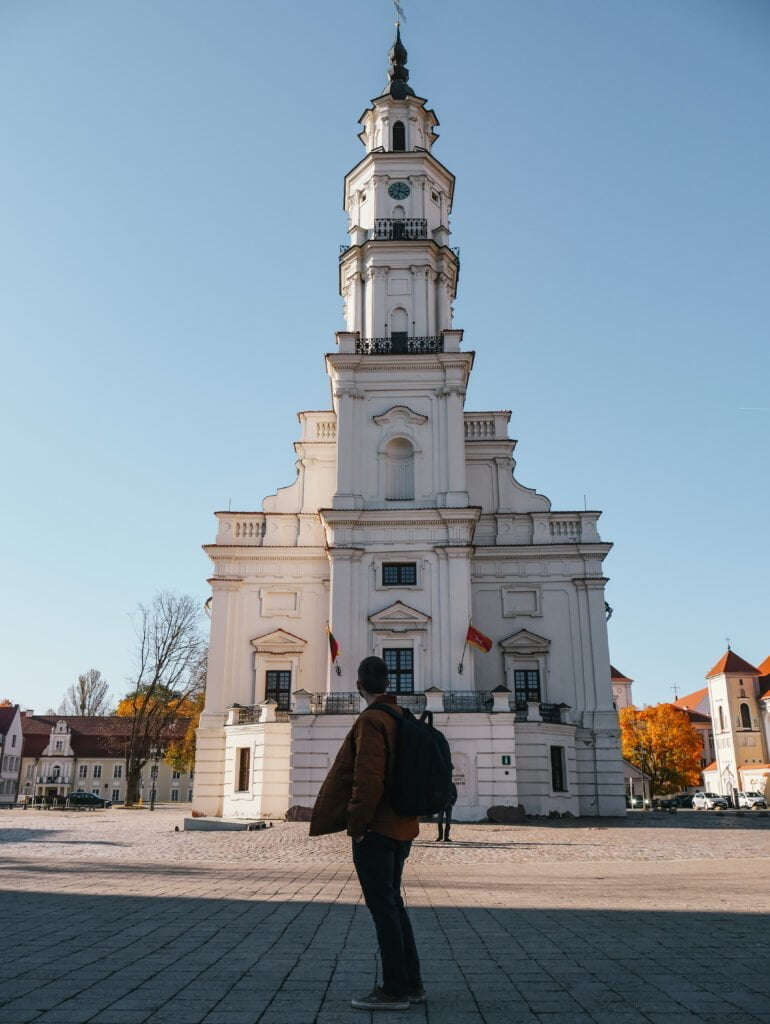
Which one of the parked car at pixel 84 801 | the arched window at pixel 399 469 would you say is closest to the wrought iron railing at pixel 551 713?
the arched window at pixel 399 469

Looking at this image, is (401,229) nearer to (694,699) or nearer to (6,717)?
(6,717)

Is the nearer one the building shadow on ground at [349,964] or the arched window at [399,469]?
the building shadow on ground at [349,964]

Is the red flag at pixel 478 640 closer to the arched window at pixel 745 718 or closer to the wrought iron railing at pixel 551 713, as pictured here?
the wrought iron railing at pixel 551 713

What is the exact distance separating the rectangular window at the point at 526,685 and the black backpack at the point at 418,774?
31.9 meters

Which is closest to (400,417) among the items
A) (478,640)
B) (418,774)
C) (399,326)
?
(399,326)

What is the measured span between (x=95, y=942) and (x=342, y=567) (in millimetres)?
27114

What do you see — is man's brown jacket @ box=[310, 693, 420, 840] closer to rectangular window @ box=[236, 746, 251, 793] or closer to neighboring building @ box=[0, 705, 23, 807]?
rectangular window @ box=[236, 746, 251, 793]

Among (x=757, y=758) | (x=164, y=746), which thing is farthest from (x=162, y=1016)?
(x=757, y=758)

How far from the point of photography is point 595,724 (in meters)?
35.9

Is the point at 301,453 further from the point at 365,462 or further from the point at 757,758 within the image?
the point at 757,758

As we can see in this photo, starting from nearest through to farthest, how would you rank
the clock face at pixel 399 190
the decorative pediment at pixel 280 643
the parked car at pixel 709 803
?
the decorative pediment at pixel 280 643 < the clock face at pixel 399 190 < the parked car at pixel 709 803

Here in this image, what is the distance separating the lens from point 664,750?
67.0 metres

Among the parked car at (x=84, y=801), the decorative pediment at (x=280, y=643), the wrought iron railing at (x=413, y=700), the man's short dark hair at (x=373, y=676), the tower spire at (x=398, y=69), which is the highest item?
the tower spire at (x=398, y=69)

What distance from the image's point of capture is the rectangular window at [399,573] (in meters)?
34.7
